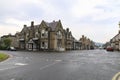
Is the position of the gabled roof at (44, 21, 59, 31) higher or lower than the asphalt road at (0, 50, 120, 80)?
higher

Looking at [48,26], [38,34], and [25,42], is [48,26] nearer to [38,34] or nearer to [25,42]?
[38,34]

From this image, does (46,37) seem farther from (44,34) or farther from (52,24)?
(52,24)


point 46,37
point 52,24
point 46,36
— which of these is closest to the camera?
point 46,37

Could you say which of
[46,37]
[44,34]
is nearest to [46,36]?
[46,37]

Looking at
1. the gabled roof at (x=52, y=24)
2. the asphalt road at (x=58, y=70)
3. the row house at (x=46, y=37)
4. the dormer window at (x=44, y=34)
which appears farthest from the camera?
the dormer window at (x=44, y=34)

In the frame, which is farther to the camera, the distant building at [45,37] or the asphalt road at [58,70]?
the distant building at [45,37]

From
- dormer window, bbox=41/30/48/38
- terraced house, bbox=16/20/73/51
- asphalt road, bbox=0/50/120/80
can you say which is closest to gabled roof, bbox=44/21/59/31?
terraced house, bbox=16/20/73/51

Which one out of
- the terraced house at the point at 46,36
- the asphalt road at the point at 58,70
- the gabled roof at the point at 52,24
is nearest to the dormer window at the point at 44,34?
the terraced house at the point at 46,36

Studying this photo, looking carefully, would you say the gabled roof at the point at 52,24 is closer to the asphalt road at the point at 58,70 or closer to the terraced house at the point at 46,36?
the terraced house at the point at 46,36

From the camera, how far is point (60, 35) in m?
71.8

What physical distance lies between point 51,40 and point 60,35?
13.3ft

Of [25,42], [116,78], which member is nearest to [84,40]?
[25,42]

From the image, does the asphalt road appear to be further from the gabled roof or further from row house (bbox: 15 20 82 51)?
the gabled roof

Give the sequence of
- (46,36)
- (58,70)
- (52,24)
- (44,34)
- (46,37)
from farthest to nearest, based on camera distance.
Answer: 1. (52,24)
2. (44,34)
3. (46,36)
4. (46,37)
5. (58,70)
